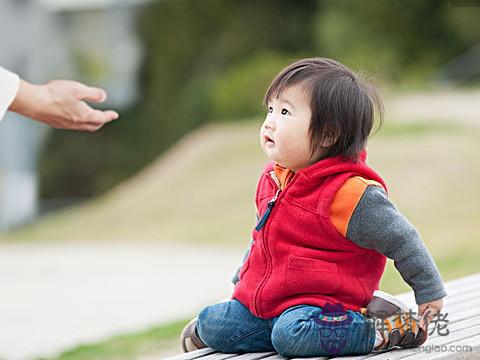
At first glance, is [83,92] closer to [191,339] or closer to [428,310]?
[191,339]

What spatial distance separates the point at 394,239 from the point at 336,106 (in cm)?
35

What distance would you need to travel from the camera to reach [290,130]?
94.3 inches

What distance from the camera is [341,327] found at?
7.63 feet

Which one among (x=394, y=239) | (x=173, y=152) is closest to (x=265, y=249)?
(x=394, y=239)

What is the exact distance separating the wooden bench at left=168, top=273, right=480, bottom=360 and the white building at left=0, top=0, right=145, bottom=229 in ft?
51.4

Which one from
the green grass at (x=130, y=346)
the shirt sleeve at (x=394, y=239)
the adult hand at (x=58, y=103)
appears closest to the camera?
the shirt sleeve at (x=394, y=239)

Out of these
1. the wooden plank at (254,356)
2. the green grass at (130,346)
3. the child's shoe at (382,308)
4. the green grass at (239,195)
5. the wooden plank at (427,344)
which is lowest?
the green grass at (239,195)

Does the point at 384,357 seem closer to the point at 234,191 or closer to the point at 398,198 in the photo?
the point at 398,198

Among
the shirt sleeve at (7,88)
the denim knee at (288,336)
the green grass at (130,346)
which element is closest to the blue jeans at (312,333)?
the denim knee at (288,336)

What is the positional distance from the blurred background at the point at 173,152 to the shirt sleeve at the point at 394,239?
0.37 meters

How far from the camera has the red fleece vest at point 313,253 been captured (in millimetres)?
2354

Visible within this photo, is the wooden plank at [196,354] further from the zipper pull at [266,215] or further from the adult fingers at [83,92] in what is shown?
the adult fingers at [83,92]

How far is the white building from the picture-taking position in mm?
18438

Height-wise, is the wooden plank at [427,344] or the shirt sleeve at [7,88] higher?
the shirt sleeve at [7,88]
